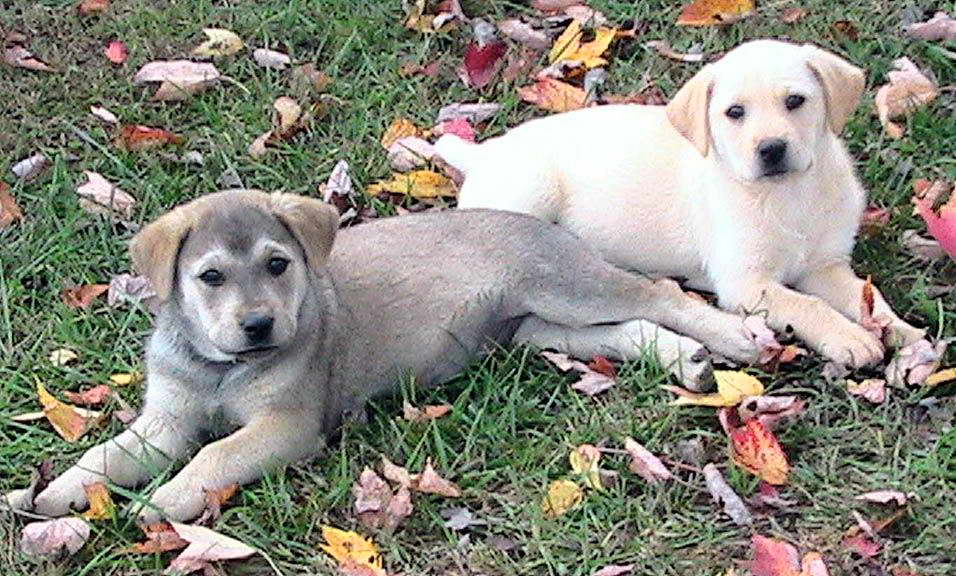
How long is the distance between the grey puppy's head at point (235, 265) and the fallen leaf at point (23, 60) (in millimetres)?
2461

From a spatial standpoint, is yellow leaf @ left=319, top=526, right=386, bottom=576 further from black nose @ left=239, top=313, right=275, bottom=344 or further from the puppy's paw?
the puppy's paw

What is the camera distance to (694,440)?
4.30 m

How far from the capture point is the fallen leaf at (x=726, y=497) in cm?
403

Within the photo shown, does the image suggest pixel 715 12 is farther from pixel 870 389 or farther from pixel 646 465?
pixel 646 465

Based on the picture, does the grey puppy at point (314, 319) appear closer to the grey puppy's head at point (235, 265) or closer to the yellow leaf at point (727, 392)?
the grey puppy's head at point (235, 265)

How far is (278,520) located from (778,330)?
5.33ft

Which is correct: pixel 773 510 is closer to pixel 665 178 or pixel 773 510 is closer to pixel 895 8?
pixel 665 178

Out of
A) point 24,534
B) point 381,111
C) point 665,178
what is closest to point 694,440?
point 665,178

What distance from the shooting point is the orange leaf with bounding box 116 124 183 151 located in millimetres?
6031

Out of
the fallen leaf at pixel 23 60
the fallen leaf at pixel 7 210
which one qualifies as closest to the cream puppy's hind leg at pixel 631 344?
the fallen leaf at pixel 7 210

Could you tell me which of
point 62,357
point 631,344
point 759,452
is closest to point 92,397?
point 62,357

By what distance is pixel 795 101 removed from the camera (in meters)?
4.64

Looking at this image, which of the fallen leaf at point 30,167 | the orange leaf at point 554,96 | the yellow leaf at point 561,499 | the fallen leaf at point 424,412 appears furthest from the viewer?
the orange leaf at point 554,96

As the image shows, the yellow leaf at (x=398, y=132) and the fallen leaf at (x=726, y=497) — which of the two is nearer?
the fallen leaf at (x=726, y=497)
